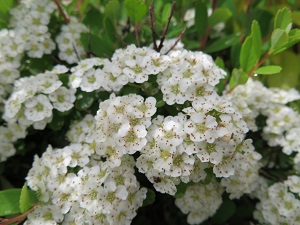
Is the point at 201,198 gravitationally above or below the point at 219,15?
below

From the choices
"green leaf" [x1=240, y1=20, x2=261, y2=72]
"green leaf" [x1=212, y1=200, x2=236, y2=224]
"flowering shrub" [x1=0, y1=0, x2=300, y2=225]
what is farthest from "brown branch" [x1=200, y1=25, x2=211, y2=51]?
"green leaf" [x1=212, y1=200, x2=236, y2=224]

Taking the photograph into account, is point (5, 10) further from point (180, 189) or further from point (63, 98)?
point (180, 189)

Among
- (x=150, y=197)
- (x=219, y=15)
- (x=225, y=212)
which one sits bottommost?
(x=225, y=212)

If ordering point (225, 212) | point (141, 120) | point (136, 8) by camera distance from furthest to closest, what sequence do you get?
point (225, 212), point (136, 8), point (141, 120)

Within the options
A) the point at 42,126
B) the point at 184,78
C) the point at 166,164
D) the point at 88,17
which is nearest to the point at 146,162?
the point at 166,164

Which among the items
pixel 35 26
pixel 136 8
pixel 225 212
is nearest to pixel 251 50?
pixel 136 8

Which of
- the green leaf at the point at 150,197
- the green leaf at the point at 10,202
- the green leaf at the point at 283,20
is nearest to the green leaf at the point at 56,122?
the green leaf at the point at 10,202

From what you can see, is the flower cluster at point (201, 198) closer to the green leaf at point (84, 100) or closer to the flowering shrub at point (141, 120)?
the flowering shrub at point (141, 120)
